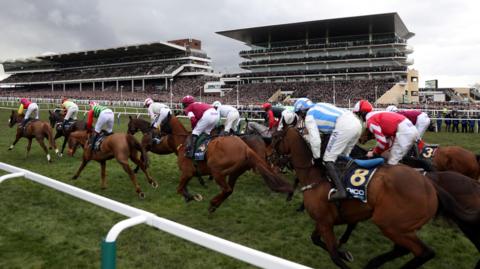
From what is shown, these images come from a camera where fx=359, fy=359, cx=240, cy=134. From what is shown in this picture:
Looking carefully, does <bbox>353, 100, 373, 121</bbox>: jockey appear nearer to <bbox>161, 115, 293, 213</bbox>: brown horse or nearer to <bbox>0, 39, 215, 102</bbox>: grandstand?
<bbox>161, 115, 293, 213</bbox>: brown horse

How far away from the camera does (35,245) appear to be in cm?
417

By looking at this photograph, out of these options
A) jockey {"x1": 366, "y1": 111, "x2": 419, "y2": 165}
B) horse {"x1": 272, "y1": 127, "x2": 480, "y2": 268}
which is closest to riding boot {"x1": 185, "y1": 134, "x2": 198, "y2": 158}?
horse {"x1": 272, "y1": 127, "x2": 480, "y2": 268}

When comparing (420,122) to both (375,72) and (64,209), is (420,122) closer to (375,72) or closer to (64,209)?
(64,209)

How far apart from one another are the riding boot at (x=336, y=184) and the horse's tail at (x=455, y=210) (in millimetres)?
891

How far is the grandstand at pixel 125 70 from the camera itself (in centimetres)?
6525

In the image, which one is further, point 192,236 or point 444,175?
point 444,175

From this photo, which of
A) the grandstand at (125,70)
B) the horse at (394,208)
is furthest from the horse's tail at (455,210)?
the grandstand at (125,70)

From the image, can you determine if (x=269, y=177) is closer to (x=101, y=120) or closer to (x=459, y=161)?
(x=459, y=161)

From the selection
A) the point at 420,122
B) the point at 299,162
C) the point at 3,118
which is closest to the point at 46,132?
the point at 299,162

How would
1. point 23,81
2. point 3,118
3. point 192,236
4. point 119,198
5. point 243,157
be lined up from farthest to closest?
point 23,81 < point 3,118 < point 119,198 < point 243,157 < point 192,236

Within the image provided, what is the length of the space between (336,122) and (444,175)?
1208 millimetres

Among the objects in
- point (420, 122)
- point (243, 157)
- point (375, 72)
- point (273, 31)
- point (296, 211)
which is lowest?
point (296, 211)

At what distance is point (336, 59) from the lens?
174 feet

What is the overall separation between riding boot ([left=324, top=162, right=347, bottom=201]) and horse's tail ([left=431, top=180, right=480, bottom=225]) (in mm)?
891
